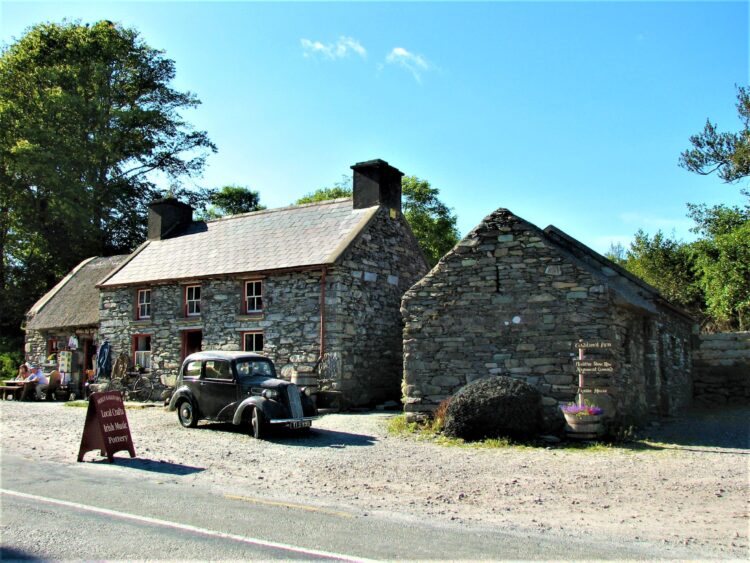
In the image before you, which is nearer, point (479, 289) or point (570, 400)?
point (570, 400)

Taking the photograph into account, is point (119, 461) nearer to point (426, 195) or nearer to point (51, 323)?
point (51, 323)

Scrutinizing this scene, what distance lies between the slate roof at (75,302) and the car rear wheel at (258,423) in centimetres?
1420

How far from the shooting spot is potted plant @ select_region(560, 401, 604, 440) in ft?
38.4

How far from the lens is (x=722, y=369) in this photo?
20.5 m

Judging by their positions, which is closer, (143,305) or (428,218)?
(143,305)

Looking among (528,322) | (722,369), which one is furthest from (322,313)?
(722,369)

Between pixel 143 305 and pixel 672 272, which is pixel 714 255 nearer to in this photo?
pixel 672 272

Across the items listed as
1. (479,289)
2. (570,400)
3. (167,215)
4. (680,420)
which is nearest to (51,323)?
(167,215)

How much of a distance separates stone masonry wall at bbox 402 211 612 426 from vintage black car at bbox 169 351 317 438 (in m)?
2.74

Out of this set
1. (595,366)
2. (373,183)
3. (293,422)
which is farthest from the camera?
(373,183)

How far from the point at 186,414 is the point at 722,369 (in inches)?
678

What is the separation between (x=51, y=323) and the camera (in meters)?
25.8

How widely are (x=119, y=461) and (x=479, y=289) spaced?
26.2ft

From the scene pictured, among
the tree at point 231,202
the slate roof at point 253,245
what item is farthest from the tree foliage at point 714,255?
the tree at point 231,202
